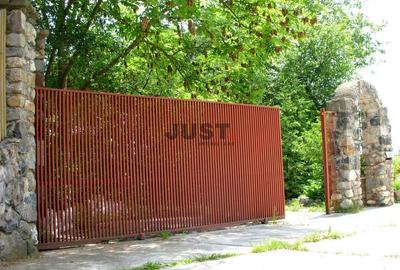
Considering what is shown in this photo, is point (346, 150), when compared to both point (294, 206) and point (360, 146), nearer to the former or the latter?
point (360, 146)

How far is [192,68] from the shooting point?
1274 cm

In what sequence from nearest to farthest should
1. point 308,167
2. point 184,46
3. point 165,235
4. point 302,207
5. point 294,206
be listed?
point 165,235, point 184,46, point 302,207, point 294,206, point 308,167

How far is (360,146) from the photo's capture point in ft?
42.7

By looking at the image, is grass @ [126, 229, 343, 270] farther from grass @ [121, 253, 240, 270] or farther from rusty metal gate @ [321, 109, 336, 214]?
rusty metal gate @ [321, 109, 336, 214]

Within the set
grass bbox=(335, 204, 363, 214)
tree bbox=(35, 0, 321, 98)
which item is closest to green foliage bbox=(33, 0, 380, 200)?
tree bbox=(35, 0, 321, 98)

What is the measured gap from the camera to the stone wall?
1216cm

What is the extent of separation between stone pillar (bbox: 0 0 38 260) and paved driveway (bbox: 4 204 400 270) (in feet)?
1.31

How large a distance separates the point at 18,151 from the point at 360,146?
884 cm

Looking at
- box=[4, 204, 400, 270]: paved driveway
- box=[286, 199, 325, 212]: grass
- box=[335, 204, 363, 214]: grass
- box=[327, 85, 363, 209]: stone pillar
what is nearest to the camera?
box=[4, 204, 400, 270]: paved driveway

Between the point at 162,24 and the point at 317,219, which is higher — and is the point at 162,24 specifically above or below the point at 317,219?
above

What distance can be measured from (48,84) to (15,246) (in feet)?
19.2

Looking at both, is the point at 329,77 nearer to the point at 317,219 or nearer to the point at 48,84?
the point at 317,219

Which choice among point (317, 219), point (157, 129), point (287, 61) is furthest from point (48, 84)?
point (287, 61)

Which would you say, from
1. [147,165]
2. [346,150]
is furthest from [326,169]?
[147,165]
